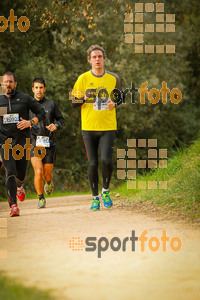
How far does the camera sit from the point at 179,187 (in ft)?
30.7

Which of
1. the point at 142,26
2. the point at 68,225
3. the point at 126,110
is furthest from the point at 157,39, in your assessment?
the point at 68,225

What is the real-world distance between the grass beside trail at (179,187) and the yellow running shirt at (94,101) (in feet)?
4.80

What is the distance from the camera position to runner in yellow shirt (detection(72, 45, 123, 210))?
28.9 ft

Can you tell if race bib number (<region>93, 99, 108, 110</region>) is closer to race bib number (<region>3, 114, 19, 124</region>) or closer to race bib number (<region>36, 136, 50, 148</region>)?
race bib number (<region>3, 114, 19, 124</region>)

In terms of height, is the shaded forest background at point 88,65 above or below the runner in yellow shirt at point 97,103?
above

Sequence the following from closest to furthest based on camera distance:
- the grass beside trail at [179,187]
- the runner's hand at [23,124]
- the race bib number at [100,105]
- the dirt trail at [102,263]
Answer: the dirt trail at [102,263] < the grass beside trail at [179,187] < the runner's hand at [23,124] < the race bib number at [100,105]

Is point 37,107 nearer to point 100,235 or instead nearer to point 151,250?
point 100,235

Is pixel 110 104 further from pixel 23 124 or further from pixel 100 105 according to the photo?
pixel 23 124

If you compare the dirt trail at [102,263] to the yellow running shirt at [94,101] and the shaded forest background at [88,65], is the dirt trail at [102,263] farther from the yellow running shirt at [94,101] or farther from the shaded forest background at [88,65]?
the shaded forest background at [88,65]

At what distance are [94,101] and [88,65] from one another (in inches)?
503

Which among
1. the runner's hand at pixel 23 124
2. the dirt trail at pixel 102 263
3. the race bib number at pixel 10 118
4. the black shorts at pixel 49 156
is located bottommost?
the dirt trail at pixel 102 263

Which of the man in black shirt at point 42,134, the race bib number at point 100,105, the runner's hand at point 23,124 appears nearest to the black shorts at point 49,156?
the man in black shirt at point 42,134

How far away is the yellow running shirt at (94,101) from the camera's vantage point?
880 cm

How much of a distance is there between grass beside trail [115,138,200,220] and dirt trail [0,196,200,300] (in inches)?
32.9
